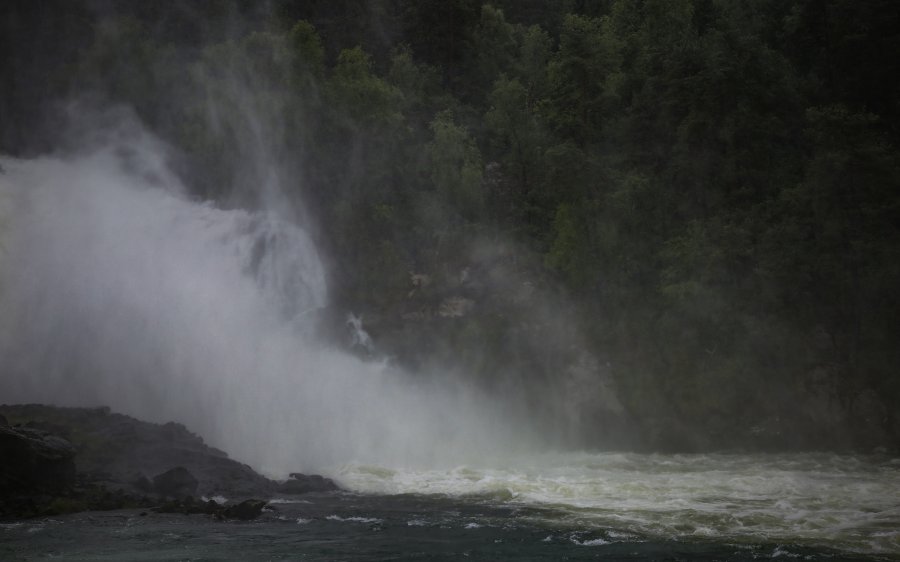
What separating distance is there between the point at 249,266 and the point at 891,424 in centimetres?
2706

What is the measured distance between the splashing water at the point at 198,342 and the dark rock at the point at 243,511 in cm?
794

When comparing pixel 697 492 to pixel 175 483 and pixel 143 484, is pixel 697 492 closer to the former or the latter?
pixel 175 483

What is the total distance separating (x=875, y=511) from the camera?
20812 mm

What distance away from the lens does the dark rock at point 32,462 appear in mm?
22562

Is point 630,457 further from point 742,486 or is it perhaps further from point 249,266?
point 249,266

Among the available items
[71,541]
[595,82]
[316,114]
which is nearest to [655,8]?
[595,82]

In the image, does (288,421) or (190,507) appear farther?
(288,421)

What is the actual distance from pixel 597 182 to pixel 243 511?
23116mm

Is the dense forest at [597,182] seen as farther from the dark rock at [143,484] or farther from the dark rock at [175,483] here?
the dark rock at [143,484]

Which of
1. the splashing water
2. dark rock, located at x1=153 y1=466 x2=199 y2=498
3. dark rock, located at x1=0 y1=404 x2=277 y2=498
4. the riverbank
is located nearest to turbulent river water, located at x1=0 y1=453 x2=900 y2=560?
the riverbank

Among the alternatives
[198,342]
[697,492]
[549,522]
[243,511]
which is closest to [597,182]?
[697,492]

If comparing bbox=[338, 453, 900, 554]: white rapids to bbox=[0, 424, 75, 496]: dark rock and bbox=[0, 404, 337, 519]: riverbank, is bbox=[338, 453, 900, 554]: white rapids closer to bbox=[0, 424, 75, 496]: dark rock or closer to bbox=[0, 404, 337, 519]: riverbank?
bbox=[0, 404, 337, 519]: riverbank

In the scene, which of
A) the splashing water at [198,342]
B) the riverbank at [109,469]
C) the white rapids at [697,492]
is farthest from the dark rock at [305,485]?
the splashing water at [198,342]

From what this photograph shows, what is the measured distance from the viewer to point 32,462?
22.9m
